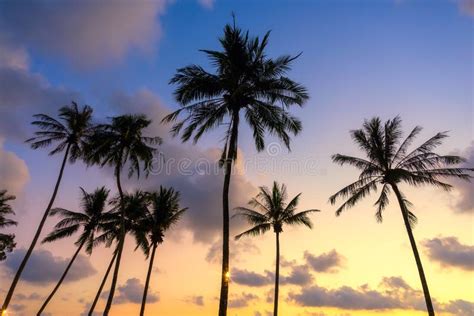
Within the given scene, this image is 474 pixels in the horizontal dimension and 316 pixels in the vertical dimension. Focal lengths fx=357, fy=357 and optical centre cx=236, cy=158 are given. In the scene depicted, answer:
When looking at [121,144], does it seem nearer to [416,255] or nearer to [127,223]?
[127,223]

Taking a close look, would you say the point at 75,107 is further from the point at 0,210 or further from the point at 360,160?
the point at 360,160

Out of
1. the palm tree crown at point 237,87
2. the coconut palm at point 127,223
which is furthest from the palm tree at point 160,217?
the palm tree crown at point 237,87

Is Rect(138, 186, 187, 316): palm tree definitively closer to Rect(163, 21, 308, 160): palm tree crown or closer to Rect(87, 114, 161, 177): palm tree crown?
Rect(87, 114, 161, 177): palm tree crown

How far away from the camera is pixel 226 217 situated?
1716 centimetres

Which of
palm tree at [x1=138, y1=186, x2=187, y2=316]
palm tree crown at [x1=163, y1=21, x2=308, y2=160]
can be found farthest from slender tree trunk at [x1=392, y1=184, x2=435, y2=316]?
palm tree at [x1=138, y1=186, x2=187, y2=316]

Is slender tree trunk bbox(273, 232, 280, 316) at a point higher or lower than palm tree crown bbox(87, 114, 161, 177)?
lower

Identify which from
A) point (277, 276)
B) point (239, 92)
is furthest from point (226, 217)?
point (277, 276)

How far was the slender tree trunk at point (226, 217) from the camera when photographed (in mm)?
15422

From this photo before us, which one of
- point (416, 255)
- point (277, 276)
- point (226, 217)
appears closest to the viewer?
point (226, 217)

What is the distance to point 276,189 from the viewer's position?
35.4m

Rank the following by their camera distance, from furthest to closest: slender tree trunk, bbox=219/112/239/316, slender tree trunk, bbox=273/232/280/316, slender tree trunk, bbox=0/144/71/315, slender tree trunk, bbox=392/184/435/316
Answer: slender tree trunk, bbox=273/232/280/316 → slender tree trunk, bbox=0/144/71/315 → slender tree trunk, bbox=392/184/435/316 → slender tree trunk, bbox=219/112/239/316

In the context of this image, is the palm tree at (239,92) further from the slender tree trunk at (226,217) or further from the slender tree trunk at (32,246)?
the slender tree trunk at (32,246)

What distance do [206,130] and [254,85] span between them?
3.50 metres

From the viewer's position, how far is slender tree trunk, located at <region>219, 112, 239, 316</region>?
15.4m
